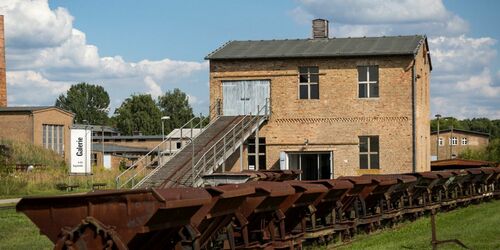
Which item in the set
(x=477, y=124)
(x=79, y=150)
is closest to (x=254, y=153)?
(x=79, y=150)

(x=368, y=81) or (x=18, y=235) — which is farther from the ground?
(x=368, y=81)

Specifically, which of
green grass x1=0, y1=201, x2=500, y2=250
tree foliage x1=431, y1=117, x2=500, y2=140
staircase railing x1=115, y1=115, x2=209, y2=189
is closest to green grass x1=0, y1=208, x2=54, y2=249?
green grass x1=0, y1=201, x2=500, y2=250

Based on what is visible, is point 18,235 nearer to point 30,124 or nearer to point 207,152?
point 207,152

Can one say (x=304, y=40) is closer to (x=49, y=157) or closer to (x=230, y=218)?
(x=49, y=157)

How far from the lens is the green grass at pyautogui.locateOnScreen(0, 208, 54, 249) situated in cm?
2144

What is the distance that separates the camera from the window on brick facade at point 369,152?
4369cm

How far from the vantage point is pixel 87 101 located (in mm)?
168500

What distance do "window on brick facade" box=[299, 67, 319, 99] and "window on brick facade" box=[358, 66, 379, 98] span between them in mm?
2286

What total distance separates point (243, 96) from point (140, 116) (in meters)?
103

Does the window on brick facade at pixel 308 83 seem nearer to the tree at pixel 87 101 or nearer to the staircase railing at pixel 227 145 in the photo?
the staircase railing at pixel 227 145

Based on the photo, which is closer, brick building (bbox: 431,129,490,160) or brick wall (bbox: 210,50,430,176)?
brick wall (bbox: 210,50,430,176)

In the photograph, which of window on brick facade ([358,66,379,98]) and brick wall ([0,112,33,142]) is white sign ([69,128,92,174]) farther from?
brick wall ([0,112,33,142])

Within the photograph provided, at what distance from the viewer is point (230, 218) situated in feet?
51.1

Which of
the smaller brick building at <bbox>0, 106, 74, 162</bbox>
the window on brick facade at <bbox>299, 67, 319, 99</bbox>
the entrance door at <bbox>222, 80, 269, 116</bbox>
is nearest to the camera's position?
the window on brick facade at <bbox>299, 67, 319, 99</bbox>
